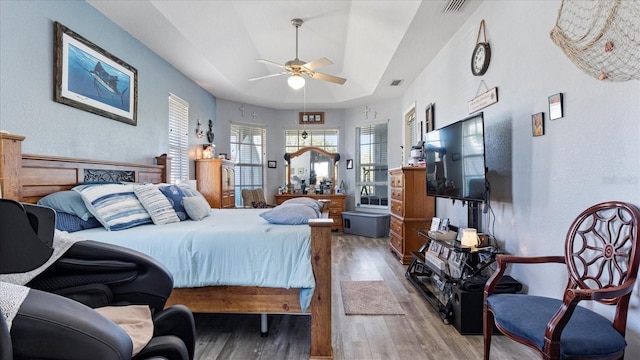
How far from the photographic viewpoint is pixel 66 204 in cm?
223

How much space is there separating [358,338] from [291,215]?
1.03 metres

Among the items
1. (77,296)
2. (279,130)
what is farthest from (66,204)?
(279,130)

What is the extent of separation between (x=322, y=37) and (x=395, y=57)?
1203 mm

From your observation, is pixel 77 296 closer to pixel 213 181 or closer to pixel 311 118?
pixel 213 181

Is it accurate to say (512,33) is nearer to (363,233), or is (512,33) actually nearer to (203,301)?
(203,301)

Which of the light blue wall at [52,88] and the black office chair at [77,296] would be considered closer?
the black office chair at [77,296]

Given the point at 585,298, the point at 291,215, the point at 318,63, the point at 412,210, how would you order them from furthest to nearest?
the point at 412,210
the point at 318,63
the point at 291,215
the point at 585,298

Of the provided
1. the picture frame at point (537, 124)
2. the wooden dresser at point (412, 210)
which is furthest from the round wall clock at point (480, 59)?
the wooden dresser at point (412, 210)

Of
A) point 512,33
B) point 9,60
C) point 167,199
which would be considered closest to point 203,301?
point 167,199

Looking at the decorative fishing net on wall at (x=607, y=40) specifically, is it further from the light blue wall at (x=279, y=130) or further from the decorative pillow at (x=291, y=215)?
the light blue wall at (x=279, y=130)

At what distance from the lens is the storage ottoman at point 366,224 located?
6.12m

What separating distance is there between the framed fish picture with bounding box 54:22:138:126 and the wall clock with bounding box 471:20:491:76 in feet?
12.2

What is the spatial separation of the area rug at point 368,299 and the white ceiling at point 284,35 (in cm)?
284

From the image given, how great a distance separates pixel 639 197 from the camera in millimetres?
1522
